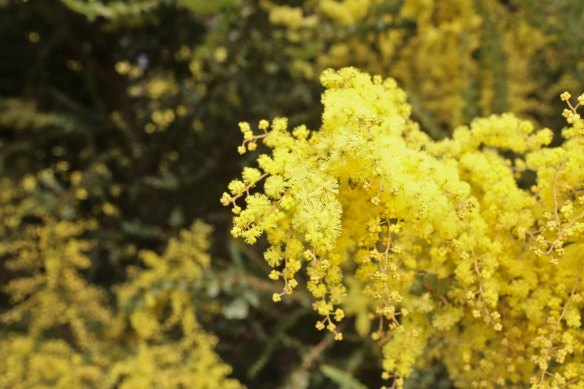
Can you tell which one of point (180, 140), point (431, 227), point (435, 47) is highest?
point (435, 47)

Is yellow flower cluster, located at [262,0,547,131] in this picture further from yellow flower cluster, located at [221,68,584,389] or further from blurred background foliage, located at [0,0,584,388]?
yellow flower cluster, located at [221,68,584,389]

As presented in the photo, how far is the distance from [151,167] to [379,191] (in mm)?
1127

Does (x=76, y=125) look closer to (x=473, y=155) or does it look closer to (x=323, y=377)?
(x=323, y=377)

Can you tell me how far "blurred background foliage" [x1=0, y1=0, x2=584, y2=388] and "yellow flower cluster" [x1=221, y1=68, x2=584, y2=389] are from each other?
0.47m

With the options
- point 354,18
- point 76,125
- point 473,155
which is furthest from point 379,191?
point 76,125

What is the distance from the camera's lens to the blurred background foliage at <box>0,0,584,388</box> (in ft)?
4.35

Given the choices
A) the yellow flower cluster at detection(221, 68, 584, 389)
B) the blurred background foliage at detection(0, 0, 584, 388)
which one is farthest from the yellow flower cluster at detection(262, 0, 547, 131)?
the yellow flower cluster at detection(221, 68, 584, 389)

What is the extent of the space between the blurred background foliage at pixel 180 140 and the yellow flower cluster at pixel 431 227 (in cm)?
47

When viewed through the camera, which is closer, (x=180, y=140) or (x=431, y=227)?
(x=431, y=227)

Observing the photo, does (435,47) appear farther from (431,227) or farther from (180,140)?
(431,227)

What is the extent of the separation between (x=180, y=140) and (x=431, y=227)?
1.03 meters

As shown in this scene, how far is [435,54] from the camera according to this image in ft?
5.44

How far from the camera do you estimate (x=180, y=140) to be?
1591 millimetres

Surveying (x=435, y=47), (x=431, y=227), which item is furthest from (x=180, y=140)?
(x=431, y=227)
